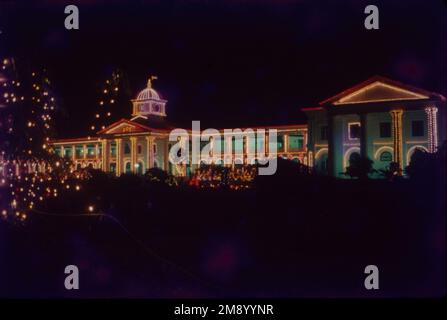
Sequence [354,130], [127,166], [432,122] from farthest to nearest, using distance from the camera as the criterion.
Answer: [127,166] < [354,130] < [432,122]

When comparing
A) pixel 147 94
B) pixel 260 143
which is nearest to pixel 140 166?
pixel 147 94

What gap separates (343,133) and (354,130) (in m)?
0.71

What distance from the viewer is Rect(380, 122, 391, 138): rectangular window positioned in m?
30.3

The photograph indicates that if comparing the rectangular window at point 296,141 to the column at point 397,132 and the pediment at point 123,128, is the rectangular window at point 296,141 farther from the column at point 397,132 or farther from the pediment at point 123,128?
the pediment at point 123,128

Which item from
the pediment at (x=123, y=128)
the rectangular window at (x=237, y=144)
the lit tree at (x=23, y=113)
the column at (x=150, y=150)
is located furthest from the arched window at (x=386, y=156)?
the lit tree at (x=23, y=113)

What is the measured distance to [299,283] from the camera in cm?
691

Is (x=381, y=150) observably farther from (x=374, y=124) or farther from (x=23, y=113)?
(x=23, y=113)

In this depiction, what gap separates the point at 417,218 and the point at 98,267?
18.9 ft

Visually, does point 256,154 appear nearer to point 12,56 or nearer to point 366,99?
point 366,99

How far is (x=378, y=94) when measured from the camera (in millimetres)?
28766

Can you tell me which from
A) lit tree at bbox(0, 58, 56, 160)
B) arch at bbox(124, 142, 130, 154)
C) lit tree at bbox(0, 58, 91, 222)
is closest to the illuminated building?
arch at bbox(124, 142, 130, 154)

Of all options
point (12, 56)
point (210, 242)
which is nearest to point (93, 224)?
point (210, 242)

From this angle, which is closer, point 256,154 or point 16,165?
point 16,165

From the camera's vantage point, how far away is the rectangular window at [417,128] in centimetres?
2903
